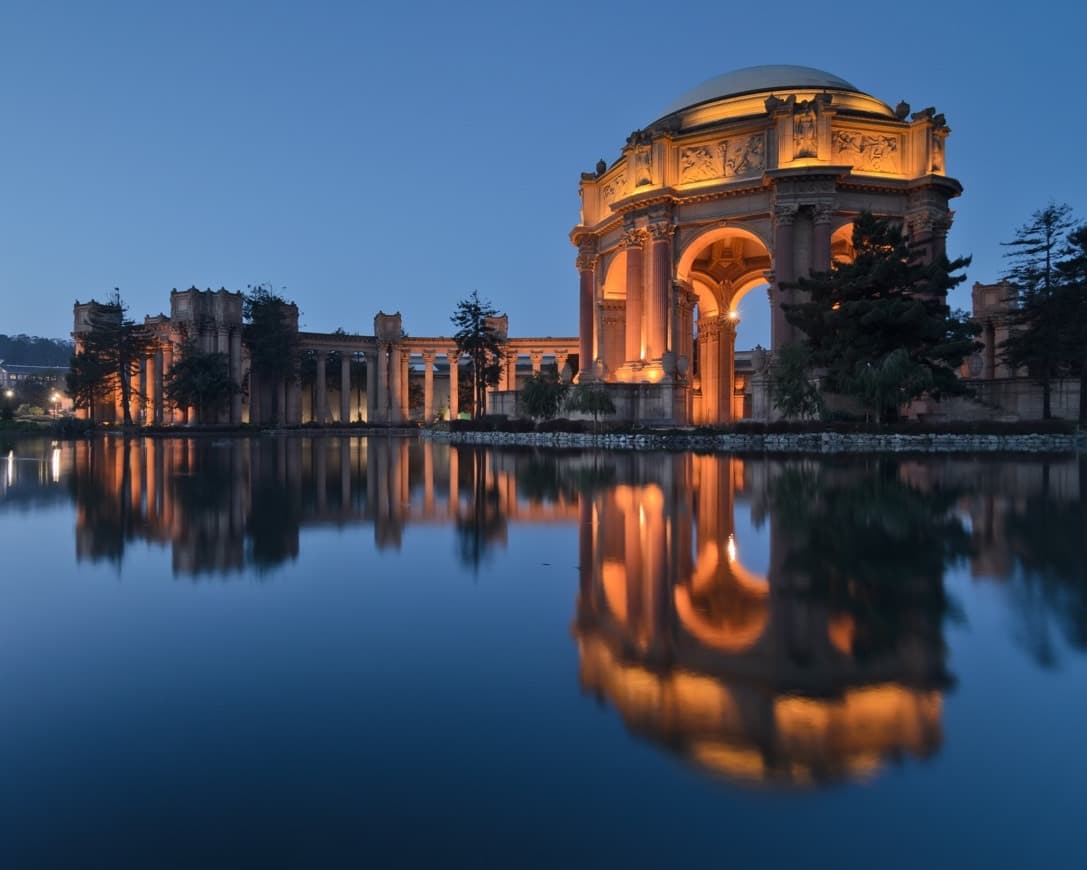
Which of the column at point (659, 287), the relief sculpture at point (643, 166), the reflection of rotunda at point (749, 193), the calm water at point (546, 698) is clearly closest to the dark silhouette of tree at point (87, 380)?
the reflection of rotunda at point (749, 193)

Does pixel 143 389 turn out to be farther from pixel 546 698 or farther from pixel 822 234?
pixel 546 698

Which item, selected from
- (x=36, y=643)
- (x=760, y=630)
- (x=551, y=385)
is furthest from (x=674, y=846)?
(x=551, y=385)

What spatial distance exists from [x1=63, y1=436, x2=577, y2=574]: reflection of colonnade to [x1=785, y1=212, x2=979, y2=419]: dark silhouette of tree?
14.4 m

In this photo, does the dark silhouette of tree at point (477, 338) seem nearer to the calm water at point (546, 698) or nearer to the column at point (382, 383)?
the column at point (382, 383)

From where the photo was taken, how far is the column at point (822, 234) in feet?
108

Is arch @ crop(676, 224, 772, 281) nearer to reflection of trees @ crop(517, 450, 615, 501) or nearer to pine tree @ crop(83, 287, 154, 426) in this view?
reflection of trees @ crop(517, 450, 615, 501)

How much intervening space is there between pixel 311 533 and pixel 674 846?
6.69m

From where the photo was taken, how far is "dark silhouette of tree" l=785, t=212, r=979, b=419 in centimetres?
2450

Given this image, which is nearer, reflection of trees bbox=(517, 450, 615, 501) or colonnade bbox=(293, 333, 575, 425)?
reflection of trees bbox=(517, 450, 615, 501)

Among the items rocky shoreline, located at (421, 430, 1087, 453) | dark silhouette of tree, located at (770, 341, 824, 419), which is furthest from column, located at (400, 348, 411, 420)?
dark silhouette of tree, located at (770, 341, 824, 419)

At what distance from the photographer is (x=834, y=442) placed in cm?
2517

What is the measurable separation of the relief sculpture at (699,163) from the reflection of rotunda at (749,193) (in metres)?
0.06

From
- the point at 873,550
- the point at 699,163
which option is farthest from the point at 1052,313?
the point at 873,550

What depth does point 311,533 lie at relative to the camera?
26.9 feet
